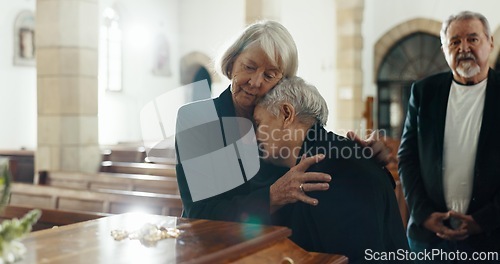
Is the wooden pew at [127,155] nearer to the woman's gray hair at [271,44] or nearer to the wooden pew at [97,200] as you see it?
the wooden pew at [97,200]

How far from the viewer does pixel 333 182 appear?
6.55ft

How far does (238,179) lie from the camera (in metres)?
2.06

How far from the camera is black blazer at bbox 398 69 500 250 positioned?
2.71 m

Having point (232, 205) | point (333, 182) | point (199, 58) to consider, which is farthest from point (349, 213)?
point (199, 58)

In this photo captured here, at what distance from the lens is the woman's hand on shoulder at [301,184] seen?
188cm

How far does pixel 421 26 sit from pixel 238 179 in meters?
11.8

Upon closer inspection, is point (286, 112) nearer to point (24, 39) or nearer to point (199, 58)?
point (24, 39)

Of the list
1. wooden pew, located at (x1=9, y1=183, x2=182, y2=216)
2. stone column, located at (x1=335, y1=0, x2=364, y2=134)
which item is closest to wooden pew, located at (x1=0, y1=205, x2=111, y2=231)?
wooden pew, located at (x1=9, y1=183, x2=182, y2=216)

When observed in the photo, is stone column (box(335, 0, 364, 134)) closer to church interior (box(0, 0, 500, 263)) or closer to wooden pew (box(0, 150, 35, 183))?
church interior (box(0, 0, 500, 263))

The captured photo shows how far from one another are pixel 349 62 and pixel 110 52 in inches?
218

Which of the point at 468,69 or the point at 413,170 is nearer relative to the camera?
the point at 468,69

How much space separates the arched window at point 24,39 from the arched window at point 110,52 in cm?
191

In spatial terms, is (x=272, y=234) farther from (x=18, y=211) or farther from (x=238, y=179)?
(x=18, y=211)

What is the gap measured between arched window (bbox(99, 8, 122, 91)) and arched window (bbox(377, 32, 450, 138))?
→ 609cm
